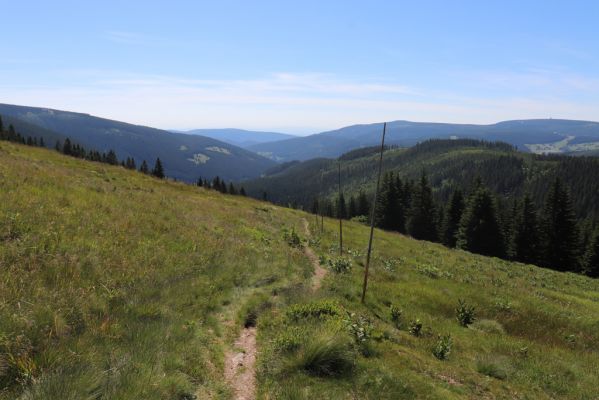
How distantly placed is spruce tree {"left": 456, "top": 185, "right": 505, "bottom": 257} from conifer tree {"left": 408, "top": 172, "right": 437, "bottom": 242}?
1135 cm

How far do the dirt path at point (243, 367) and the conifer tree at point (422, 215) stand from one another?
71.2 meters

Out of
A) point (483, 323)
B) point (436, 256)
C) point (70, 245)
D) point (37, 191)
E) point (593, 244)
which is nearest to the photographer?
point (70, 245)

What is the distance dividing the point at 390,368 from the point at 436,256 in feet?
97.2

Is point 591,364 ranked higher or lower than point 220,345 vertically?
lower

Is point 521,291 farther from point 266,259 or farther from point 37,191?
point 37,191

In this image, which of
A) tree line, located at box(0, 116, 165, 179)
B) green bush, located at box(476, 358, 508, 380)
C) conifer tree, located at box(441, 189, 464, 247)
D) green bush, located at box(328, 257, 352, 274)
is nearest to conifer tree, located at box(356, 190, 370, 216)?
conifer tree, located at box(441, 189, 464, 247)

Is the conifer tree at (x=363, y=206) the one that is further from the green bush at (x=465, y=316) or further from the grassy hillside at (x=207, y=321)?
the green bush at (x=465, y=316)

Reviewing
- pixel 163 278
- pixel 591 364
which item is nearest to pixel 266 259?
pixel 163 278

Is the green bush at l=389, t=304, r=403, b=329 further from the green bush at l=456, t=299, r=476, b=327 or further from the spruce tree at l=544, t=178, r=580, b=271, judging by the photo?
the spruce tree at l=544, t=178, r=580, b=271

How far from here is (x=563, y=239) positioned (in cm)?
6638

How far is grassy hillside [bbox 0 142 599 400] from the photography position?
643 cm

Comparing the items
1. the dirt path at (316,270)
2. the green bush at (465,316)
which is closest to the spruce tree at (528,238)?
the dirt path at (316,270)

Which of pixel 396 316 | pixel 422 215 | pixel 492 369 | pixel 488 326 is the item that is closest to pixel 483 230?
pixel 422 215

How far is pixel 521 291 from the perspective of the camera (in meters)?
24.1
